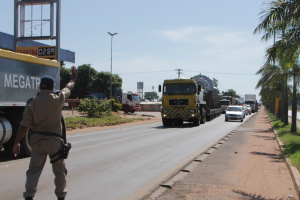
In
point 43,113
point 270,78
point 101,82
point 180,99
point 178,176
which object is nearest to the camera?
point 43,113

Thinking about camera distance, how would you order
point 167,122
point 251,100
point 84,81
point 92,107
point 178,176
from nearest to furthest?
1. point 178,176
2. point 167,122
3. point 92,107
4. point 84,81
5. point 251,100

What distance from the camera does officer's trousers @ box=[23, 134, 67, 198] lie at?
434 centimetres

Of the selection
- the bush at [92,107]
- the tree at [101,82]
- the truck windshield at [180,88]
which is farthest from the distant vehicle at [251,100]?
the truck windshield at [180,88]

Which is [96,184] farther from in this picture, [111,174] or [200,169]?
[200,169]

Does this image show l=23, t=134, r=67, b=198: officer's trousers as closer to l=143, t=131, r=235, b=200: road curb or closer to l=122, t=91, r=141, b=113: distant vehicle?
l=143, t=131, r=235, b=200: road curb

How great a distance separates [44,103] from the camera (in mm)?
4426

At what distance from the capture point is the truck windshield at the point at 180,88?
23953 millimetres

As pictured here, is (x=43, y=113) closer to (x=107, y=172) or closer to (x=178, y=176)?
(x=107, y=172)


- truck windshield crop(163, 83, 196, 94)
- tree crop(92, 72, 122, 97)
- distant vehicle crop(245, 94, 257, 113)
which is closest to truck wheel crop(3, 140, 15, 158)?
truck windshield crop(163, 83, 196, 94)

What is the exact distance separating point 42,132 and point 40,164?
1.41 feet

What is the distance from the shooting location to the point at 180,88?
946 inches

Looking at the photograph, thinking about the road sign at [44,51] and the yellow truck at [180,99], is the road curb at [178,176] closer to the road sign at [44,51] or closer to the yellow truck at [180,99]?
the yellow truck at [180,99]

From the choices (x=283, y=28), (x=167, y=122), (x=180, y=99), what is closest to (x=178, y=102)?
(x=180, y=99)

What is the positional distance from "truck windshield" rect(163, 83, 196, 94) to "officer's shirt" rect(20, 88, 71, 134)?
19.8m
